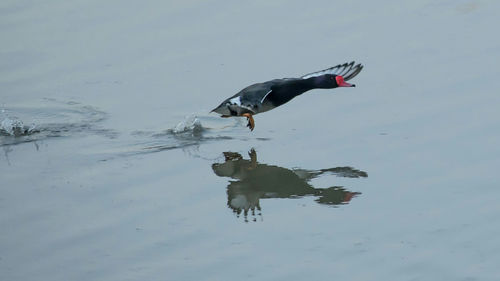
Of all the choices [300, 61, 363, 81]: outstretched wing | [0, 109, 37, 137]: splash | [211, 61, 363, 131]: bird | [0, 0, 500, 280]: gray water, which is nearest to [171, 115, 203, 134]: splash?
[0, 0, 500, 280]: gray water

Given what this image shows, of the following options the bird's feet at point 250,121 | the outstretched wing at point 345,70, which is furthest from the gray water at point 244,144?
the outstretched wing at point 345,70

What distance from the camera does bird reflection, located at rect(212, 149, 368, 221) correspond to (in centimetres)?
870

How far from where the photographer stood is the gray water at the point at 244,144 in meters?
7.59

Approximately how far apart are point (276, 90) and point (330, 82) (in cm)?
58

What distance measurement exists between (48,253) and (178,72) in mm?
4370

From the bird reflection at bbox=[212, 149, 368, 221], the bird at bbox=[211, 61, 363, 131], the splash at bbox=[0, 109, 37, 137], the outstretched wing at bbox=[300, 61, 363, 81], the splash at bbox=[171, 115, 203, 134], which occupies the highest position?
the outstretched wing at bbox=[300, 61, 363, 81]

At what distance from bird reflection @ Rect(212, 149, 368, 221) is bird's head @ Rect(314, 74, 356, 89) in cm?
117

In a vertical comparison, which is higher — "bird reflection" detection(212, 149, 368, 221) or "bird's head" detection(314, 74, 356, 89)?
"bird's head" detection(314, 74, 356, 89)

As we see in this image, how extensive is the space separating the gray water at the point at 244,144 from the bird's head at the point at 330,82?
21 cm

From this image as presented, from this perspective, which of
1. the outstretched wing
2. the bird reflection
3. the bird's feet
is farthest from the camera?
the outstretched wing

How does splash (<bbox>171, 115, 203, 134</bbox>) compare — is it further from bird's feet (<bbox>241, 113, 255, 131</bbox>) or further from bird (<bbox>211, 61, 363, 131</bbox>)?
bird's feet (<bbox>241, 113, 255, 131</bbox>)

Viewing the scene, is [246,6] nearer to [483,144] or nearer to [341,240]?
[483,144]

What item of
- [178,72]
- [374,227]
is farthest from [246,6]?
[374,227]

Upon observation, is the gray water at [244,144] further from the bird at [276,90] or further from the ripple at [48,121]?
the bird at [276,90]
